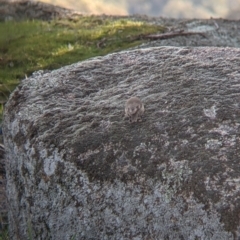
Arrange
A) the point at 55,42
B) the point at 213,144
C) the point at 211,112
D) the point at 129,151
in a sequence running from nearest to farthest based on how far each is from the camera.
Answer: the point at 213,144, the point at 129,151, the point at 211,112, the point at 55,42

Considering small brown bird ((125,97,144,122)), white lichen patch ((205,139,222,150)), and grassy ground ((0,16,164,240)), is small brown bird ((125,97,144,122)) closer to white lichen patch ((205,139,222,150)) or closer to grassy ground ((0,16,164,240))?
white lichen patch ((205,139,222,150))

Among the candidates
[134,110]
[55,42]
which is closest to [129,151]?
[134,110]

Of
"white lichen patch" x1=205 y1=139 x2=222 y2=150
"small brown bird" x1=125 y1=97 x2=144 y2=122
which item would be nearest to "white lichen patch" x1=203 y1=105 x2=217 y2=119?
"white lichen patch" x1=205 y1=139 x2=222 y2=150

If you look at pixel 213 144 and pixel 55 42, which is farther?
pixel 55 42

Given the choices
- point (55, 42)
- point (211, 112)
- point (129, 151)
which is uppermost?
point (55, 42)

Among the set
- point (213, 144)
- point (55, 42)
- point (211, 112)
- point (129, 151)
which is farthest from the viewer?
point (55, 42)

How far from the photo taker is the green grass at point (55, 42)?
15.9 m

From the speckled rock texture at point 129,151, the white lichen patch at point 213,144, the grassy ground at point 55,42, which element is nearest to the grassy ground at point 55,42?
the grassy ground at point 55,42

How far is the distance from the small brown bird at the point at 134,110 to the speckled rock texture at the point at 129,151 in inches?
2.2

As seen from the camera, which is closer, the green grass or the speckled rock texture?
the speckled rock texture

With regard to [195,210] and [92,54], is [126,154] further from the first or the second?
[92,54]

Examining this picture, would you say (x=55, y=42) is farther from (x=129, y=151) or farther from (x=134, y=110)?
(x=129, y=151)

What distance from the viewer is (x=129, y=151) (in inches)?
194

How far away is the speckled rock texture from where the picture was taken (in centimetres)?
450
